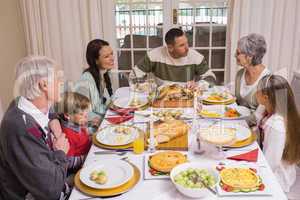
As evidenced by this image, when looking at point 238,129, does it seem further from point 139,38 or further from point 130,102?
point 139,38

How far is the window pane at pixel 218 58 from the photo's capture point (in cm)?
369

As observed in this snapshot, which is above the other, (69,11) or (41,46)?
(69,11)

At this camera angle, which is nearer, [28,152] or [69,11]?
[28,152]

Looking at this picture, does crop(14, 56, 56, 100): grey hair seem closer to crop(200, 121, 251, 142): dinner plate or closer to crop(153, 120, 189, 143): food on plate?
crop(153, 120, 189, 143): food on plate

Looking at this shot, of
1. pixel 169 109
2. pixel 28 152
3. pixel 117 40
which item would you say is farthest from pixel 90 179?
pixel 117 40

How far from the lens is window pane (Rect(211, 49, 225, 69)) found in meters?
3.69

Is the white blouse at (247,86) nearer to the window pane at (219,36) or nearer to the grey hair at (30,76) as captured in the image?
the window pane at (219,36)

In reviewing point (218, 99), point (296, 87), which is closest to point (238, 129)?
point (218, 99)

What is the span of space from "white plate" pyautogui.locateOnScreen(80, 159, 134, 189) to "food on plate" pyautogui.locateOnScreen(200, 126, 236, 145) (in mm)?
419

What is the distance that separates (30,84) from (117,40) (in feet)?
7.56

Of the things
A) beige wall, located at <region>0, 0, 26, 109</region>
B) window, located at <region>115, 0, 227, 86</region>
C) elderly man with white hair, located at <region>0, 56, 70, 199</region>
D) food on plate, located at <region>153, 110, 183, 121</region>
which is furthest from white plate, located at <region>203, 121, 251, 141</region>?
beige wall, located at <region>0, 0, 26, 109</region>

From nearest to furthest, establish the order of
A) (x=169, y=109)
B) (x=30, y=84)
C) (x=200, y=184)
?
(x=200, y=184) < (x=30, y=84) < (x=169, y=109)

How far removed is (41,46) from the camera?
3.59m

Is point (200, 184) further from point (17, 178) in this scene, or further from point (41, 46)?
point (41, 46)
